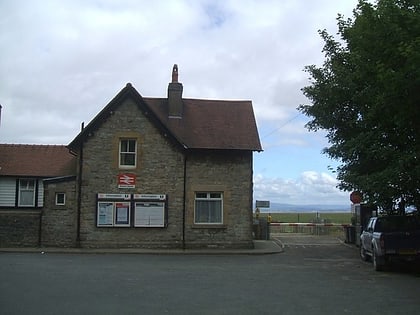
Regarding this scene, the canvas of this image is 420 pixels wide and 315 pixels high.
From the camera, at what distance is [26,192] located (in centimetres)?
3159

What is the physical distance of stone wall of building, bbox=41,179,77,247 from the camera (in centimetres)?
2680

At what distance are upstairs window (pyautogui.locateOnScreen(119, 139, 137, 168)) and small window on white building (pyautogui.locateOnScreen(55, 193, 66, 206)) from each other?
3.26 meters

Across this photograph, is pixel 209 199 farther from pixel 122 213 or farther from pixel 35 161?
pixel 35 161

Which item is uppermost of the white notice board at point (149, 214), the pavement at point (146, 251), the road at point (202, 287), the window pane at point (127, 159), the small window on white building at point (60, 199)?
the window pane at point (127, 159)

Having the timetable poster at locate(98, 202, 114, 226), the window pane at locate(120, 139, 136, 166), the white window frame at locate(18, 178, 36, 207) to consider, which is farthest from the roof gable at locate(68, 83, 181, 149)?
the white window frame at locate(18, 178, 36, 207)

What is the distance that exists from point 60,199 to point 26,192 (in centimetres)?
522

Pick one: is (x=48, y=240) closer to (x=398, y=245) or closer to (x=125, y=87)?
(x=125, y=87)

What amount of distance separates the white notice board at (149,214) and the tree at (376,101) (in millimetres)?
8433

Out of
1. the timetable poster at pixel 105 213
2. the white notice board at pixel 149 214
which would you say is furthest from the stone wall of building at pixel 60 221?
the white notice board at pixel 149 214

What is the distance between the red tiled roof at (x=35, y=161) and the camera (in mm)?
31406

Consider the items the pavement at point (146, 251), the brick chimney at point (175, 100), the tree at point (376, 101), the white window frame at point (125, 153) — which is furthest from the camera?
the brick chimney at point (175, 100)

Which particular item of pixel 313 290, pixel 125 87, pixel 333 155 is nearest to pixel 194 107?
pixel 125 87

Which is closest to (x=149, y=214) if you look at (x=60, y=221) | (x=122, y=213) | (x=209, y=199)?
(x=122, y=213)

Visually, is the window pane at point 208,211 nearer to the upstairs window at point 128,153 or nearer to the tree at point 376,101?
the upstairs window at point 128,153
